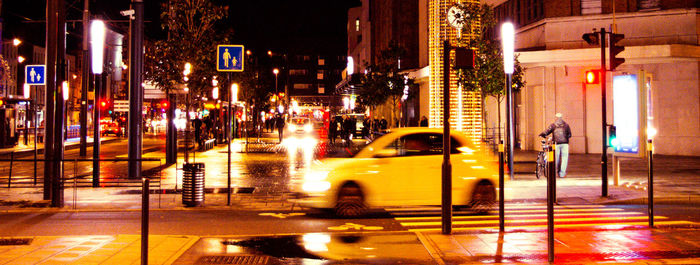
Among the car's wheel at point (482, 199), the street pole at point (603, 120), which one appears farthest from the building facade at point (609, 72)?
the car's wheel at point (482, 199)

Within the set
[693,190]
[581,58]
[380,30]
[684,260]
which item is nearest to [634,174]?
[693,190]

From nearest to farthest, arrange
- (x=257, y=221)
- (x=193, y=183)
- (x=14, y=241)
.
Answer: (x=14, y=241) < (x=257, y=221) < (x=193, y=183)

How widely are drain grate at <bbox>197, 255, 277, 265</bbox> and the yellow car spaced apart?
12.5ft

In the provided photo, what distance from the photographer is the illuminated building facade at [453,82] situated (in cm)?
2238

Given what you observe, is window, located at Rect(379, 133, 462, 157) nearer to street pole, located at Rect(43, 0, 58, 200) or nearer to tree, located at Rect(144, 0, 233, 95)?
street pole, located at Rect(43, 0, 58, 200)

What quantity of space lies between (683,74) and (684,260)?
74.8 feet

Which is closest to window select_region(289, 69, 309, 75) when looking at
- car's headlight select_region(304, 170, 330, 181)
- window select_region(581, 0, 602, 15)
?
window select_region(581, 0, 602, 15)

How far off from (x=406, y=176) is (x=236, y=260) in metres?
4.63

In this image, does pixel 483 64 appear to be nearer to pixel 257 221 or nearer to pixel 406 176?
pixel 406 176

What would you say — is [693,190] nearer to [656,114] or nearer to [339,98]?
[656,114]

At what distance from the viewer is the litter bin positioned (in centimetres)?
1276

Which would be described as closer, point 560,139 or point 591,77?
point 591,77

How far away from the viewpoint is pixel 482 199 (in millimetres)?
12148

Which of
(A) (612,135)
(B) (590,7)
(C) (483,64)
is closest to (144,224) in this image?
(A) (612,135)
